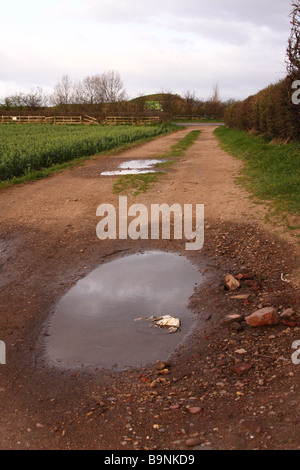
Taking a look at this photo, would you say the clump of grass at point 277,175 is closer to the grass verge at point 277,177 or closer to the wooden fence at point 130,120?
the grass verge at point 277,177

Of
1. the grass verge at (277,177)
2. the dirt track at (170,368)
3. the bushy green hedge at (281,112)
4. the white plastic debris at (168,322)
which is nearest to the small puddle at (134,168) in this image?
the grass verge at (277,177)

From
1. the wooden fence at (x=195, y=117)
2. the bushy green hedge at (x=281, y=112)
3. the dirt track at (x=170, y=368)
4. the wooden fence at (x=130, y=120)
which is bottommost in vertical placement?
the dirt track at (x=170, y=368)

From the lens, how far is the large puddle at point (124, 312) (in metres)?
3.74

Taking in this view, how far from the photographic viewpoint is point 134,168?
45.1ft

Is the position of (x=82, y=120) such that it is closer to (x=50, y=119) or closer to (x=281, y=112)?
(x=50, y=119)

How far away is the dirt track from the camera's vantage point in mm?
2723

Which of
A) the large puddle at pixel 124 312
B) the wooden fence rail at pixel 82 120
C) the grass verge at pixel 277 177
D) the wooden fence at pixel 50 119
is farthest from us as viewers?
the wooden fence at pixel 50 119

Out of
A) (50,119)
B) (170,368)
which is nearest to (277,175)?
(170,368)

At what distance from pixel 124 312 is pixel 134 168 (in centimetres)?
980

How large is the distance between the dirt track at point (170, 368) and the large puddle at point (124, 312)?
0.50 ft

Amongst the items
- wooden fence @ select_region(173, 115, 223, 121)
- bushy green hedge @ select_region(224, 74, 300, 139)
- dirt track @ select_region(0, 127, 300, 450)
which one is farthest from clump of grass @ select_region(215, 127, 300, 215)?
wooden fence @ select_region(173, 115, 223, 121)
